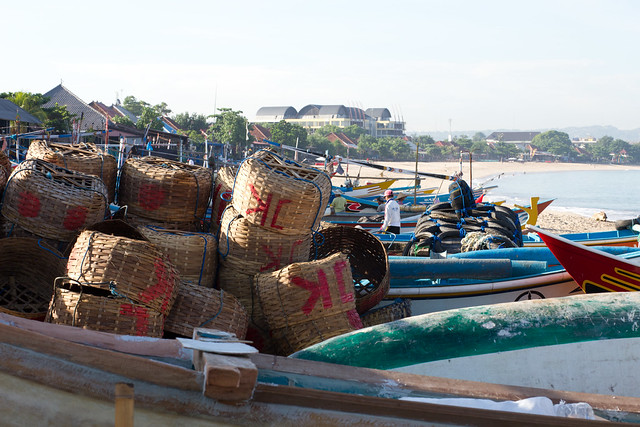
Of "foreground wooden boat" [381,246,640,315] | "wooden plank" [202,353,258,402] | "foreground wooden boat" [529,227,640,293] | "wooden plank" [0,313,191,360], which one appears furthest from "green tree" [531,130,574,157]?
"wooden plank" [202,353,258,402]

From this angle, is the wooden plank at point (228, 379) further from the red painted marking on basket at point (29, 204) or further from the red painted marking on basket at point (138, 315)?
the red painted marking on basket at point (29, 204)

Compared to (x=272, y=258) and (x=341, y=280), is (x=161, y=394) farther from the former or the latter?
(x=272, y=258)

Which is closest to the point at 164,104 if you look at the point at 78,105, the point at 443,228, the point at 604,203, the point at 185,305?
the point at 78,105

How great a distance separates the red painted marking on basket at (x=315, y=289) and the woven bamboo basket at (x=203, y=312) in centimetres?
43

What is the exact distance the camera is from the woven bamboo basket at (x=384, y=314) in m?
5.18

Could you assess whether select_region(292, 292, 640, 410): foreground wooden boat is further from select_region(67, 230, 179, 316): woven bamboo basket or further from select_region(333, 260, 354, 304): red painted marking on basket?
select_region(67, 230, 179, 316): woven bamboo basket

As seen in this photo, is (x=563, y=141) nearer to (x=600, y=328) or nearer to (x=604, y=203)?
(x=604, y=203)

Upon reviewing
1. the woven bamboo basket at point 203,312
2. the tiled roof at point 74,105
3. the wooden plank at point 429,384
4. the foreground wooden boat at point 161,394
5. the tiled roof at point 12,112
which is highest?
the tiled roof at point 74,105

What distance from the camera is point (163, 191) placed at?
209 inches

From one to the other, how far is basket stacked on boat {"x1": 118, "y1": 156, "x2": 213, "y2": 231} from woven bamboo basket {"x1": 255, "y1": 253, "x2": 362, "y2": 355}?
1.43 metres

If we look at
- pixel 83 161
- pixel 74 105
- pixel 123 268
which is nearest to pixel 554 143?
pixel 74 105

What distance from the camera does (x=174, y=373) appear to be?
2.01 m

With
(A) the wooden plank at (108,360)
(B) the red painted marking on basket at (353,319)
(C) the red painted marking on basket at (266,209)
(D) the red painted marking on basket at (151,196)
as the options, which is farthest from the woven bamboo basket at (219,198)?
(A) the wooden plank at (108,360)

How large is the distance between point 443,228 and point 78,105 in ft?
163
